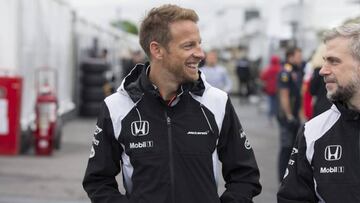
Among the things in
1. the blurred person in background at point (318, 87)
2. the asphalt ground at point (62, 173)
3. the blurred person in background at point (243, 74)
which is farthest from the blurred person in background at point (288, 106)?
the blurred person in background at point (243, 74)

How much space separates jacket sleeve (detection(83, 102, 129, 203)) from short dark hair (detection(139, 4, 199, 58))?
39cm

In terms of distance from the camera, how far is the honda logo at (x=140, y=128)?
3.75 metres

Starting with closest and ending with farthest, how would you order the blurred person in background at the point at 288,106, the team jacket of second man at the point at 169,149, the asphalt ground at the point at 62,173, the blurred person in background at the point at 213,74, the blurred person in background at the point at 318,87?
the team jacket of second man at the point at 169,149 < the blurred person in background at the point at 318,87 < the blurred person in background at the point at 288,106 < the asphalt ground at the point at 62,173 < the blurred person in background at the point at 213,74

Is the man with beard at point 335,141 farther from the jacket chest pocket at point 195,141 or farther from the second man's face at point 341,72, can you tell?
the jacket chest pocket at point 195,141

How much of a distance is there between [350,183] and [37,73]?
12861 millimetres

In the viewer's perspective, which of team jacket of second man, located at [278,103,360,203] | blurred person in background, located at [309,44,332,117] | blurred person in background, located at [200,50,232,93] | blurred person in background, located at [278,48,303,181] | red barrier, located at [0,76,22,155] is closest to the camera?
team jacket of second man, located at [278,103,360,203]

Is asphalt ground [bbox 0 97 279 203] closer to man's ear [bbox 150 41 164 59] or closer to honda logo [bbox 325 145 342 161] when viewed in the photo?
man's ear [bbox 150 41 164 59]

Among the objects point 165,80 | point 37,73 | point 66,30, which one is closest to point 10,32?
point 37,73

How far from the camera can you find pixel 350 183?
354 centimetres

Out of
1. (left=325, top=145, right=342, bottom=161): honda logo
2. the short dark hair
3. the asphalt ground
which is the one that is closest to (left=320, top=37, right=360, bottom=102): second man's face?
(left=325, top=145, right=342, bottom=161): honda logo

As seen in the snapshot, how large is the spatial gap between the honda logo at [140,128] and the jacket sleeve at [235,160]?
338mm

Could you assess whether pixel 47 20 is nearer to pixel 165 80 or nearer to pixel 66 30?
pixel 66 30

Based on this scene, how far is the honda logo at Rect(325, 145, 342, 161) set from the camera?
3576mm

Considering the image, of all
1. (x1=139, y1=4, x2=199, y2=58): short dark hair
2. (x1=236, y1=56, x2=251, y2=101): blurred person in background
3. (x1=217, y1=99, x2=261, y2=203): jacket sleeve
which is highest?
(x1=139, y1=4, x2=199, y2=58): short dark hair
